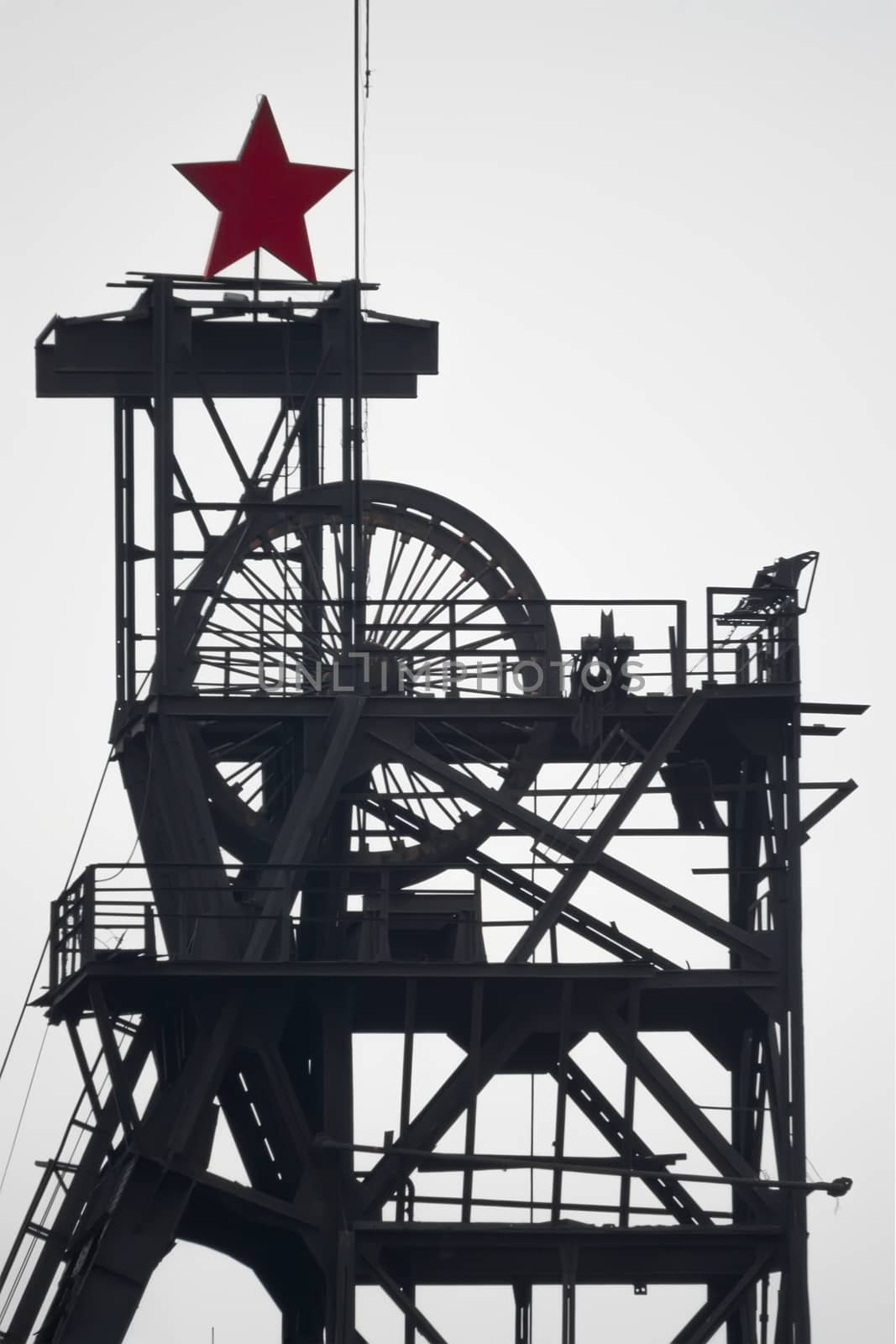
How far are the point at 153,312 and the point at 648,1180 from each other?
47.3ft

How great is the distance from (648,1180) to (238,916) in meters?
6.65

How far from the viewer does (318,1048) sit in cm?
5516

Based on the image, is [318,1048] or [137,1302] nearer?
[137,1302]

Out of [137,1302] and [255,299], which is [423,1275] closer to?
[137,1302]

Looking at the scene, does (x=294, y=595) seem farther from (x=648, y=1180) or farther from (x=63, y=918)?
(x=648, y=1180)

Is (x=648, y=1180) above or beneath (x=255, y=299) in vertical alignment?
beneath

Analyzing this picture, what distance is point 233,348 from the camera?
57406 mm

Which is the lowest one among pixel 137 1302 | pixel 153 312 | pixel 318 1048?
pixel 137 1302

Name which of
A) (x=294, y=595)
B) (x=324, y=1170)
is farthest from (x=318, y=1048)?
(x=294, y=595)

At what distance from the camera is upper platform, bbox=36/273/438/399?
186ft

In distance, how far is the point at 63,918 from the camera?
53.4m

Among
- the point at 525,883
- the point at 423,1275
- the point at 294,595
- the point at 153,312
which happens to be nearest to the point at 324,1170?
the point at 423,1275

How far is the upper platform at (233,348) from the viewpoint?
5681cm

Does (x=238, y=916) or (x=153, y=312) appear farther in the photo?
(x=153, y=312)
